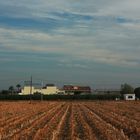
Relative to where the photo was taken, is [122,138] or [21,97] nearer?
[122,138]

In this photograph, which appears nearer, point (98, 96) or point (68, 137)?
point (68, 137)

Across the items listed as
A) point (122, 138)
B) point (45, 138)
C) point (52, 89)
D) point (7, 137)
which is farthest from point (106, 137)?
point (52, 89)

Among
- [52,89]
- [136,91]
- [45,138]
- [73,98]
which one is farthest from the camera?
[52,89]

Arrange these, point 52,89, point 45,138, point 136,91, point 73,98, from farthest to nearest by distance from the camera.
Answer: point 52,89 → point 136,91 → point 73,98 → point 45,138

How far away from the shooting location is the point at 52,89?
189125 millimetres

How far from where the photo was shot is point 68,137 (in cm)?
2052

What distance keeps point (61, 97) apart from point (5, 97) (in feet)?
60.5

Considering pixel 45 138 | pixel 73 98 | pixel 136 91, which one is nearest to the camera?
pixel 45 138

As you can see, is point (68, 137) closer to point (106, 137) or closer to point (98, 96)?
point (106, 137)

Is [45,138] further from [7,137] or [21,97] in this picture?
[21,97]

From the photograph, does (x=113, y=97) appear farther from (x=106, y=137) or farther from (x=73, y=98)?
(x=106, y=137)

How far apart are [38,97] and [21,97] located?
18.3 ft

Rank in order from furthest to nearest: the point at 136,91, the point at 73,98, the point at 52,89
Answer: the point at 52,89, the point at 136,91, the point at 73,98

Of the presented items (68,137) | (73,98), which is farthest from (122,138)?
(73,98)
